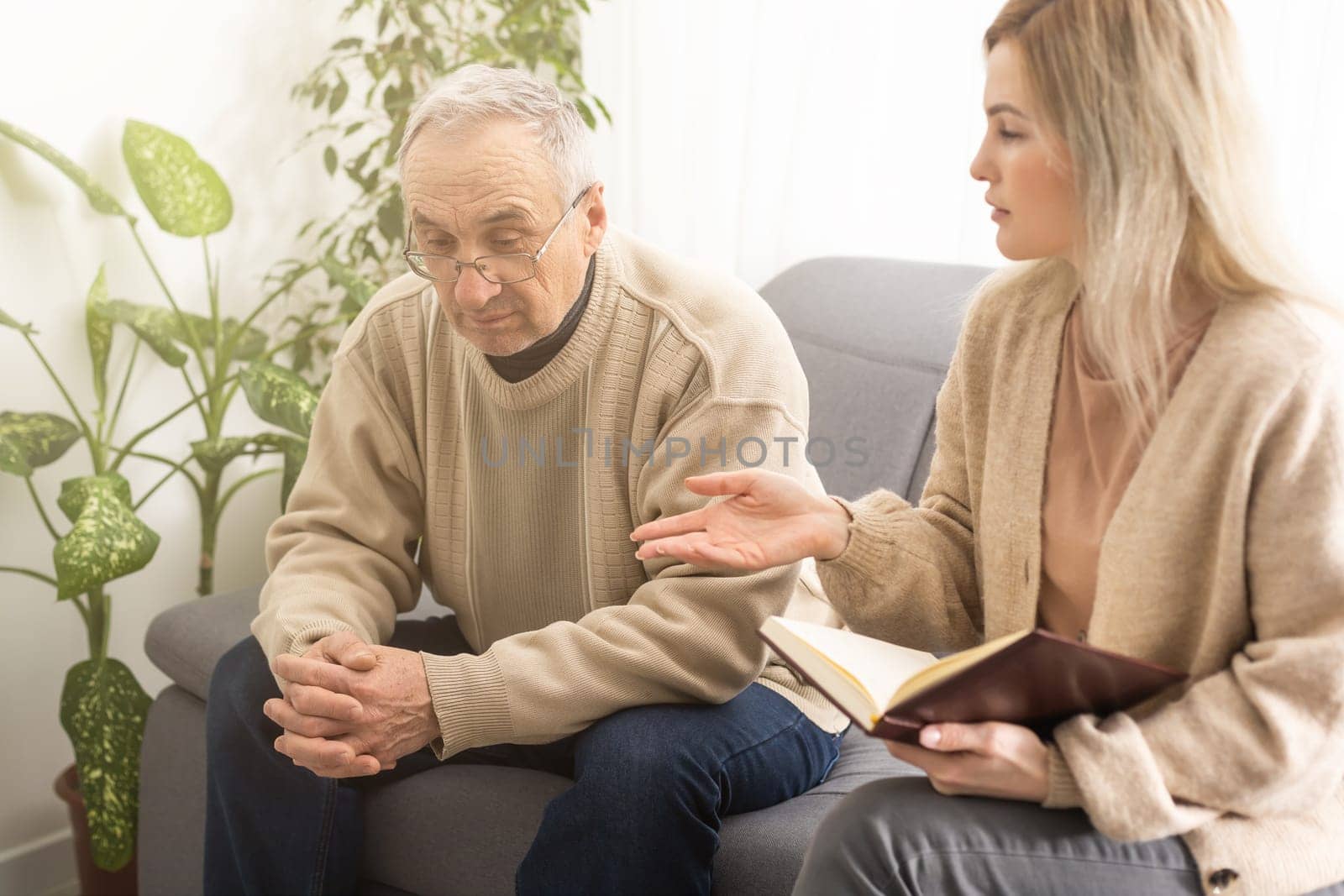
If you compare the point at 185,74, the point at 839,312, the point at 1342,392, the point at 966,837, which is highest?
the point at 185,74

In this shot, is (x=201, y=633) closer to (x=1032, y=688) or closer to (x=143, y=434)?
(x=143, y=434)

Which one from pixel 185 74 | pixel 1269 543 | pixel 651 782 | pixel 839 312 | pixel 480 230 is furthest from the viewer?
pixel 185 74

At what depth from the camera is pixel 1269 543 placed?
1.00 m

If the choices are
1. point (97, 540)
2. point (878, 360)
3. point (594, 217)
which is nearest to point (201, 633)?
point (97, 540)

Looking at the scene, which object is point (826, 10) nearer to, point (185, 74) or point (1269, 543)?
point (185, 74)

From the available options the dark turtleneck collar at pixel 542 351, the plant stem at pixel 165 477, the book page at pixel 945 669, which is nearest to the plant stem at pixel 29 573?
the plant stem at pixel 165 477

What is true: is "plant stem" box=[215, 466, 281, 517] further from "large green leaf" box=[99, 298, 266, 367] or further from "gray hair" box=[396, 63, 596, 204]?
"gray hair" box=[396, 63, 596, 204]

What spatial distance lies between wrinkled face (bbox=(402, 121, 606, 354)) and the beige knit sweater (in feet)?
0.22

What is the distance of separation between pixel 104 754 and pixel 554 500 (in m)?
0.93

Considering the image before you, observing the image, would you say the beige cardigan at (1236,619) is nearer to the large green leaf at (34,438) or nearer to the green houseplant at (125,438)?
the green houseplant at (125,438)

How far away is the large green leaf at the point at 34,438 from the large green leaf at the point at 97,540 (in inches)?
3.5

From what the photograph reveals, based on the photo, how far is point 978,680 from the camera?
949 mm

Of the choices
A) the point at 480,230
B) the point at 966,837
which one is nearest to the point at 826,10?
the point at 480,230

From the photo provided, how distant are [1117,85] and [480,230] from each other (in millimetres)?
695
